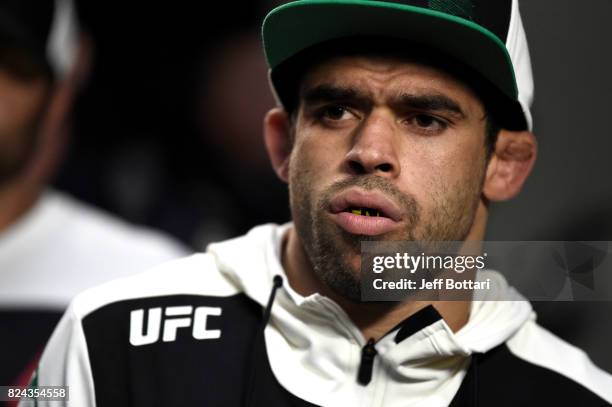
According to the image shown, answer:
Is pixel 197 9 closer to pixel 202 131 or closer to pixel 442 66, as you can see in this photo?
pixel 202 131

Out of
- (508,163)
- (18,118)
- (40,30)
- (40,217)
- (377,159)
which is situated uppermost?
(40,30)

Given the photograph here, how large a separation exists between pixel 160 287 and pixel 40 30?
6.56ft

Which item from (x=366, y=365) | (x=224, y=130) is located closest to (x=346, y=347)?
(x=366, y=365)

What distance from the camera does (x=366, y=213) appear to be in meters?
2.41

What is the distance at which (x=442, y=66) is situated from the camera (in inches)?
97.9

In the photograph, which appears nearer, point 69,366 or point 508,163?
point 69,366

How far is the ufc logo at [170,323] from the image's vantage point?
2.58 m

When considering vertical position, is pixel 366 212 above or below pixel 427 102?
below

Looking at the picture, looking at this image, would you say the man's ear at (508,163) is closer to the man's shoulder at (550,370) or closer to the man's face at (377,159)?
the man's face at (377,159)

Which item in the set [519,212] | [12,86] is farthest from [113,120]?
[519,212]

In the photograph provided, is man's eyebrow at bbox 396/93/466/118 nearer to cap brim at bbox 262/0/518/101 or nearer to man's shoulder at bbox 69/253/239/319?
cap brim at bbox 262/0/518/101

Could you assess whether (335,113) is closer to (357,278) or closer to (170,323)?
(357,278)

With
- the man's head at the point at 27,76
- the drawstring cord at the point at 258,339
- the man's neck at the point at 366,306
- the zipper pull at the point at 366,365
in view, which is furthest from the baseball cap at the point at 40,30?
the zipper pull at the point at 366,365

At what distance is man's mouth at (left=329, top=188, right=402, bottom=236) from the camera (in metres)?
2.39
